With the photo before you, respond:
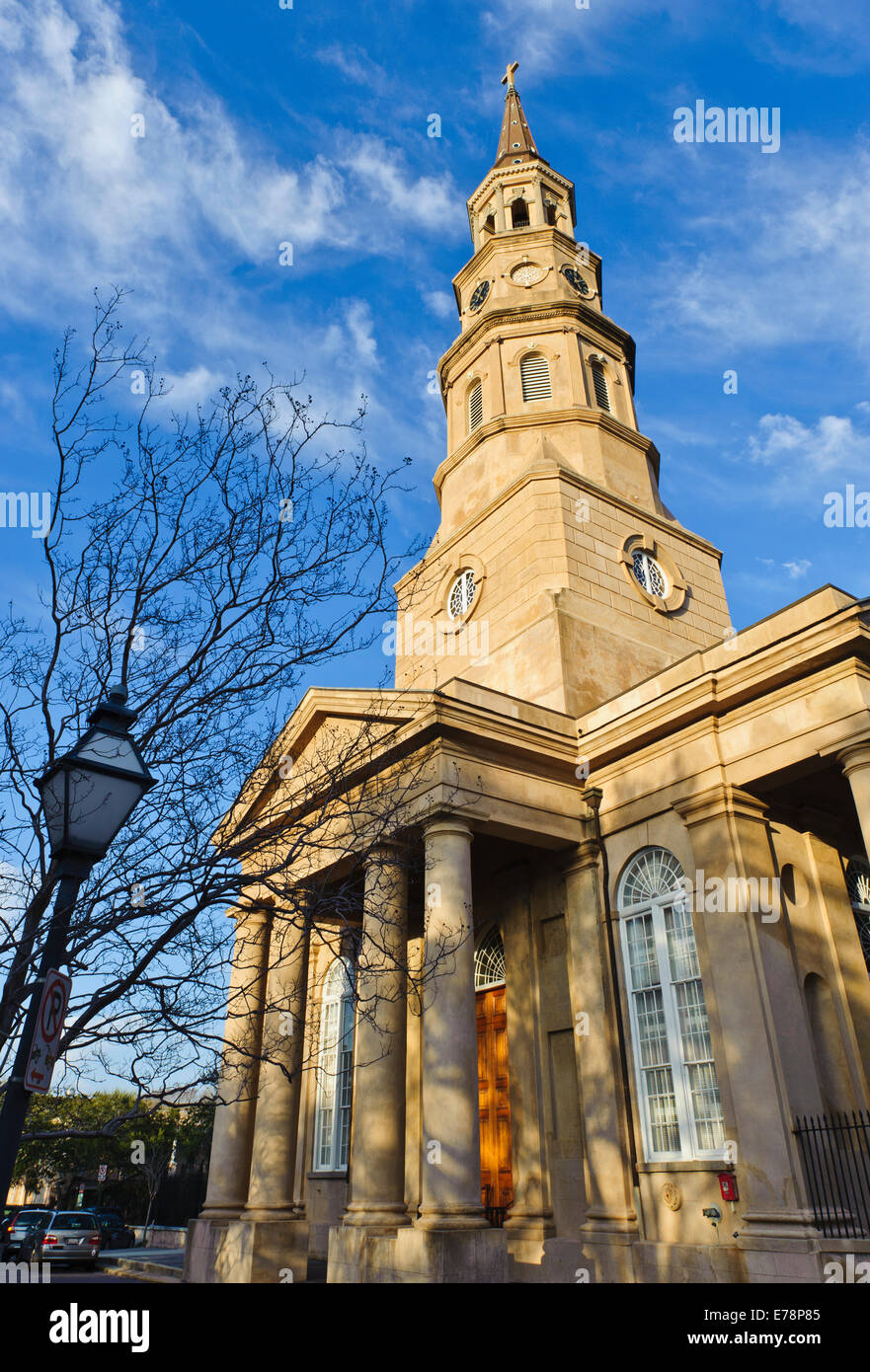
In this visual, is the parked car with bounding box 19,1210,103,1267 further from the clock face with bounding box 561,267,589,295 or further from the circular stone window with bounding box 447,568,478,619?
the clock face with bounding box 561,267,589,295

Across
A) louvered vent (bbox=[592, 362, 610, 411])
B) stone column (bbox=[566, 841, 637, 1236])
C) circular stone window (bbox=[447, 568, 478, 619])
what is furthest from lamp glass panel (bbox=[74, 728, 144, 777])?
louvered vent (bbox=[592, 362, 610, 411])

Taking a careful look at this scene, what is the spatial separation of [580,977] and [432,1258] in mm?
5050

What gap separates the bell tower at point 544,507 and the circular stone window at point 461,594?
0.05m

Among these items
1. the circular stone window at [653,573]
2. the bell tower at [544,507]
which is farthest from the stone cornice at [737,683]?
the circular stone window at [653,573]

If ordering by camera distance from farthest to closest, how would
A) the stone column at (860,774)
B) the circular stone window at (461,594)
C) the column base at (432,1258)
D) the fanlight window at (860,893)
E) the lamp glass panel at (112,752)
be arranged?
1. the circular stone window at (461,594)
2. the fanlight window at (860,893)
3. the stone column at (860,774)
4. the column base at (432,1258)
5. the lamp glass panel at (112,752)

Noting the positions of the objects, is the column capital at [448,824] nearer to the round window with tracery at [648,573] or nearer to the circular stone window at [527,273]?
the round window with tracery at [648,573]

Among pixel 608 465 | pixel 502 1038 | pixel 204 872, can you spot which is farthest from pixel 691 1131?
pixel 608 465

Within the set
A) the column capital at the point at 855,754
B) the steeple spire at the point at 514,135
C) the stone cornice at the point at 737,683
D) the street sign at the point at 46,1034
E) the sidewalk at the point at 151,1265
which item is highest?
the steeple spire at the point at 514,135

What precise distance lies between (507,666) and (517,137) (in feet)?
78.1

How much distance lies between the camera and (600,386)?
2559 centimetres

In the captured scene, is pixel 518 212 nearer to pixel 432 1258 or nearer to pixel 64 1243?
pixel 432 1258

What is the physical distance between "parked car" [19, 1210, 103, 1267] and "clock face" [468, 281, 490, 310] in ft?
95.2

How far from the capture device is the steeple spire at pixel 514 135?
30.7 metres
